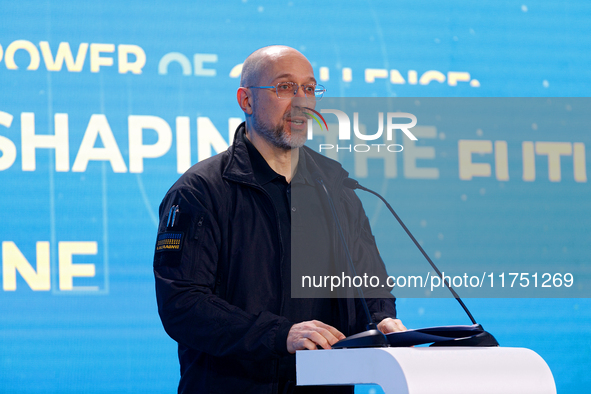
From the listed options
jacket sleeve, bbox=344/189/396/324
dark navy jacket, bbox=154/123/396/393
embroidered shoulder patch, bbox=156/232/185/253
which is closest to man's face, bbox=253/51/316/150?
dark navy jacket, bbox=154/123/396/393

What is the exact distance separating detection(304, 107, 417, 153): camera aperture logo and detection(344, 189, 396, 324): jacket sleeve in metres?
0.20

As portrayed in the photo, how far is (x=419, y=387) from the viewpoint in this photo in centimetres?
102

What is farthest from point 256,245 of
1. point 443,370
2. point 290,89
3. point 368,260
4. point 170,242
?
point 443,370

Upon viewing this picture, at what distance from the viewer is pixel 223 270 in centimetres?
174

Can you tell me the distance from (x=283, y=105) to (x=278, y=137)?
3.8 inches

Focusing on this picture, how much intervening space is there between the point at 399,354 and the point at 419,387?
0.23 feet

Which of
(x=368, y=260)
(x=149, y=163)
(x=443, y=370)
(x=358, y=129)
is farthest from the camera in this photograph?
(x=149, y=163)

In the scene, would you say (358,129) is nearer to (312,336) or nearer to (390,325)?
(390,325)

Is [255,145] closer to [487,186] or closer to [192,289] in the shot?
[192,289]

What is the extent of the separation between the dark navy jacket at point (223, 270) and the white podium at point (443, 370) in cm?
41

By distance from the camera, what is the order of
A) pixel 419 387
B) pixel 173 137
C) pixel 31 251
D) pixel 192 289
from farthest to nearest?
pixel 173 137 → pixel 31 251 → pixel 192 289 → pixel 419 387

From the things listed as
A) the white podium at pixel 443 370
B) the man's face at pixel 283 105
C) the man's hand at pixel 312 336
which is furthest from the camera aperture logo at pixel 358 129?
the white podium at pixel 443 370

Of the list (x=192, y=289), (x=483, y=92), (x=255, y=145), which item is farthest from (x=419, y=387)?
(x=483, y=92)

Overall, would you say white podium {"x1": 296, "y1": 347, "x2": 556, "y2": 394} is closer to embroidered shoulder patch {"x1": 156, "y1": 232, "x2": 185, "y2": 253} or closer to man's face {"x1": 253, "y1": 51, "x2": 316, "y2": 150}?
embroidered shoulder patch {"x1": 156, "y1": 232, "x2": 185, "y2": 253}
